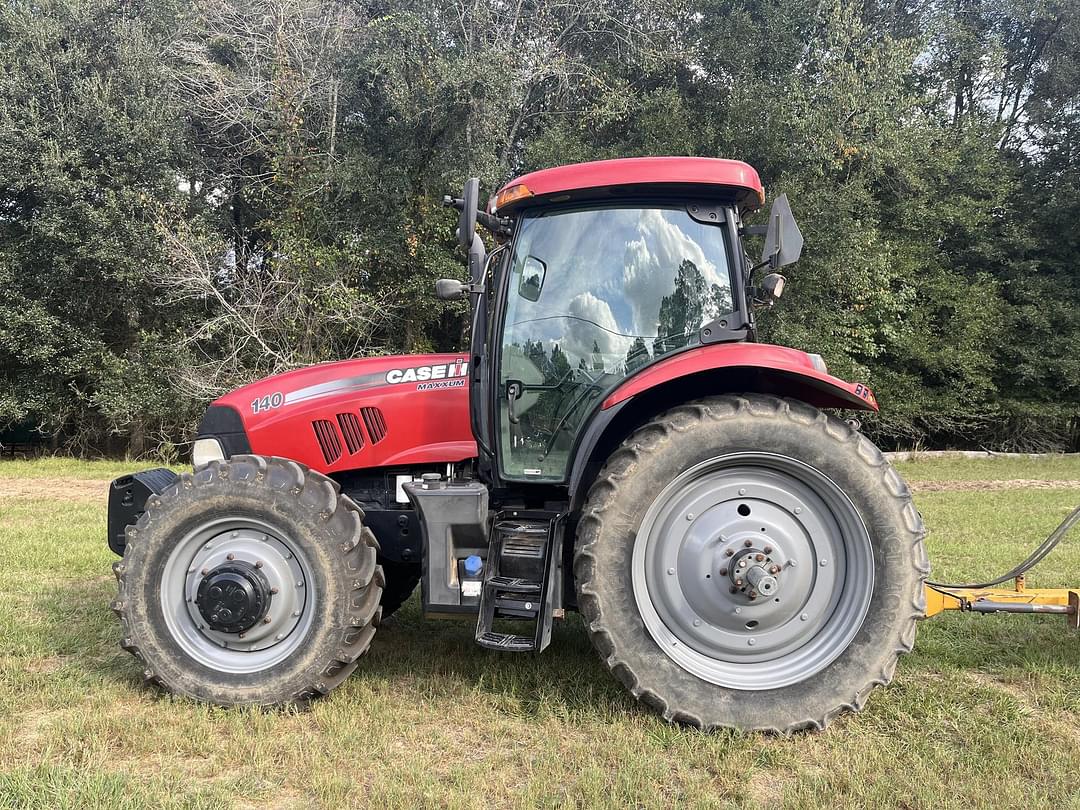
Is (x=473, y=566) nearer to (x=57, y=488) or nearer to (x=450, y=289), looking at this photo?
(x=450, y=289)

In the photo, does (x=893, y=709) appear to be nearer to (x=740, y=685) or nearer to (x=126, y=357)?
(x=740, y=685)

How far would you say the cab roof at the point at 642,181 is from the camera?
320 cm

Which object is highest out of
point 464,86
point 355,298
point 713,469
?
point 464,86

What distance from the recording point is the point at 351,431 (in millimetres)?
3812

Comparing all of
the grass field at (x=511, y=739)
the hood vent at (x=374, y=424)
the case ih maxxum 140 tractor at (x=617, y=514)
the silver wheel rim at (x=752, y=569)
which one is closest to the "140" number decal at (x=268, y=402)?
the hood vent at (x=374, y=424)

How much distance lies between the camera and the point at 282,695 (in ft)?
10.6

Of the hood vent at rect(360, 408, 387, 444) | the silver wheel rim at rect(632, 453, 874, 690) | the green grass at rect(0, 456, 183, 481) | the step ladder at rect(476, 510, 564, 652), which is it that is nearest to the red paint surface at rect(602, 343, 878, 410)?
the silver wheel rim at rect(632, 453, 874, 690)

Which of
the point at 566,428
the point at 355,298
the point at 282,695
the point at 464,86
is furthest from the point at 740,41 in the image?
the point at 282,695

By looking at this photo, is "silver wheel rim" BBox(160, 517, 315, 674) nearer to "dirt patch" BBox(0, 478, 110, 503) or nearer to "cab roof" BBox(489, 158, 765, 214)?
"cab roof" BBox(489, 158, 765, 214)

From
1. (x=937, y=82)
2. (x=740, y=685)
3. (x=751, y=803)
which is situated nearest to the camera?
(x=751, y=803)

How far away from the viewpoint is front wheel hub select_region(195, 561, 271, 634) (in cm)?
325

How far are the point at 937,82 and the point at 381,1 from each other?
45.5ft

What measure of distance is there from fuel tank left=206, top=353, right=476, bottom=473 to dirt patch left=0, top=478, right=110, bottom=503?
298 inches

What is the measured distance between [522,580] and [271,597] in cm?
105
